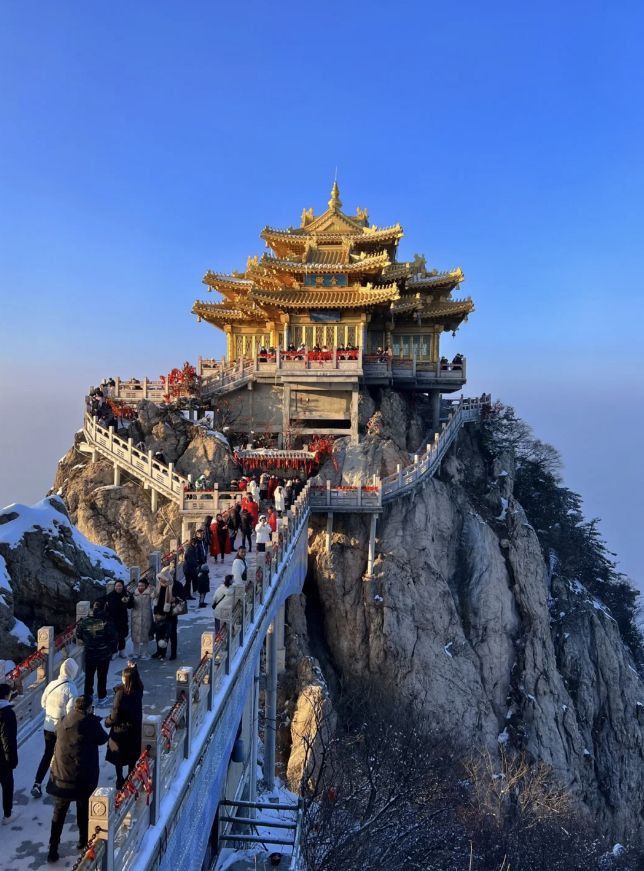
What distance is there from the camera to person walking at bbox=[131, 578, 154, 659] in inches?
376

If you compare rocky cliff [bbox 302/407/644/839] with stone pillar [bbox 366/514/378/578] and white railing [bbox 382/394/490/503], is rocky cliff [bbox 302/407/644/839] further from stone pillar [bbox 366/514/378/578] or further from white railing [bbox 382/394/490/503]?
white railing [bbox 382/394/490/503]

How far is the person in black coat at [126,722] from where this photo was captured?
6051 mm

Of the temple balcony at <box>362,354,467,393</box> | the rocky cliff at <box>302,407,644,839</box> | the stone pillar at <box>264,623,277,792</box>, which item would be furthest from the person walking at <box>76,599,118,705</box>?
the temple balcony at <box>362,354,467,393</box>

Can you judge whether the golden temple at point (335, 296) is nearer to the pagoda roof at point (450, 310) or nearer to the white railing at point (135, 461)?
the pagoda roof at point (450, 310)

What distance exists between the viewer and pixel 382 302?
27.1m

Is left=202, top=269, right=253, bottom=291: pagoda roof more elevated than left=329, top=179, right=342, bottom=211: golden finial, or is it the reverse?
left=329, top=179, right=342, bottom=211: golden finial

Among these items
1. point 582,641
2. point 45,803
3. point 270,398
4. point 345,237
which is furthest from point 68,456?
point 582,641

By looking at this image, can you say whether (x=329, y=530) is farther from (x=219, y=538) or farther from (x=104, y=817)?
(x=104, y=817)

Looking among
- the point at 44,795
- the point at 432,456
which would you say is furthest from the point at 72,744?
the point at 432,456

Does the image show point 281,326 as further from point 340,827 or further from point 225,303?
point 340,827

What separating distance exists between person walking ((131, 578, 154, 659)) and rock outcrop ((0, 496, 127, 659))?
3419mm

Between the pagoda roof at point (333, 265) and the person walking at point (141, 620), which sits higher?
the pagoda roof at point (333, 265)

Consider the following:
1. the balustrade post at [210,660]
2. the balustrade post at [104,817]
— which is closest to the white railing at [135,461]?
the balustrade post at [210,660]

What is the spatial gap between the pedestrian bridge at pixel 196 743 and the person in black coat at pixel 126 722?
0.98 feet
